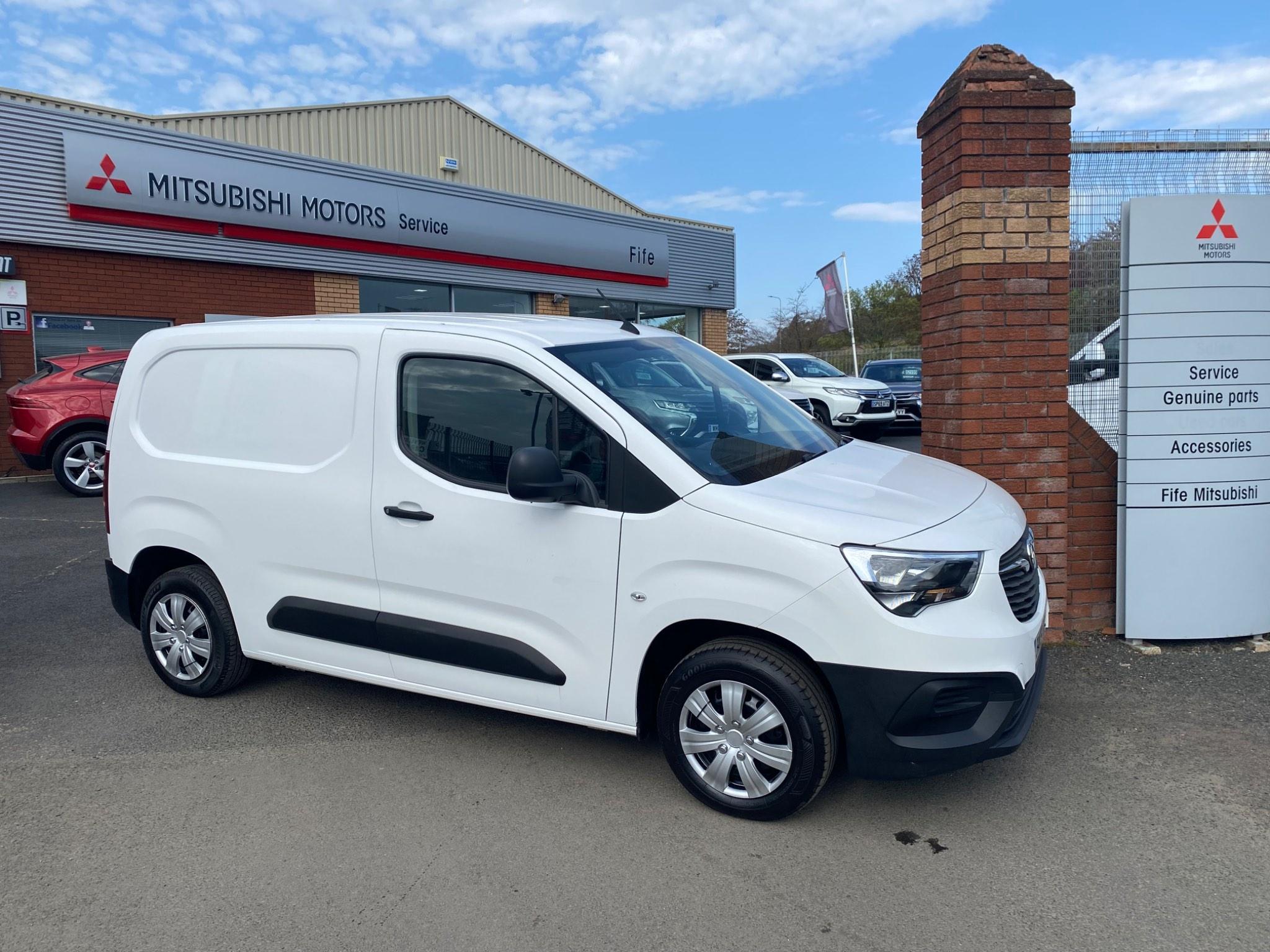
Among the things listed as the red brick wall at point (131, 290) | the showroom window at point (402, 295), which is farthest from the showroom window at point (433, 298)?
the red brick wall at point (131, 290)

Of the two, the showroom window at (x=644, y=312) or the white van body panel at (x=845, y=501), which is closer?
the white van body panel at (x=845, y=501)

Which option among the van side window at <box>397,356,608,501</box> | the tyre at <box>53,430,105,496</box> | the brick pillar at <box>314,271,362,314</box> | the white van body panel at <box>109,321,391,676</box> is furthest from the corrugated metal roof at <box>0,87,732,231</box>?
the van side window at <box>397,356,608,501</box>

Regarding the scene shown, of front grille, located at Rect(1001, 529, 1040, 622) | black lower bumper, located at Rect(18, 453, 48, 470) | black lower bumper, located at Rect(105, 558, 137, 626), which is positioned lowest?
black lower bumper, located at Rect(105, 558, 137, 626)

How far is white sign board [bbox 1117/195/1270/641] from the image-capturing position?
199 inches

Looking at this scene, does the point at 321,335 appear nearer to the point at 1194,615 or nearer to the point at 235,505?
the point at 235,505

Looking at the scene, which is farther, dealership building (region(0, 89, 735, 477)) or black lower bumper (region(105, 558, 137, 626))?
dealership building (region(0, 89, 735, 477))

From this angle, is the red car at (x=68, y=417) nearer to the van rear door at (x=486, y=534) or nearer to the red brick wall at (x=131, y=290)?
the red brick wall at (x=131, y=290)

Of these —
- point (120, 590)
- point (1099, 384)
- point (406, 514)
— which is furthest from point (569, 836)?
point (1099, 384)

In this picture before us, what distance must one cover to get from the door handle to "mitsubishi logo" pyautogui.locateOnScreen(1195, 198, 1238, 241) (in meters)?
4.26

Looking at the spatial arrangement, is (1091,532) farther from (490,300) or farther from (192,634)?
(490,300)

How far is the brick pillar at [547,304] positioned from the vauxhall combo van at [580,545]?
1394 cm

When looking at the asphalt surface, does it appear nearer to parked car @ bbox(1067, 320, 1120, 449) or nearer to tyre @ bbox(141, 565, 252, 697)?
tyre @ bbox(141, 565, 252, 697)

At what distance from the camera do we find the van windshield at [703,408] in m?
3.64

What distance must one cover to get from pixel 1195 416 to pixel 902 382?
1385 cm
